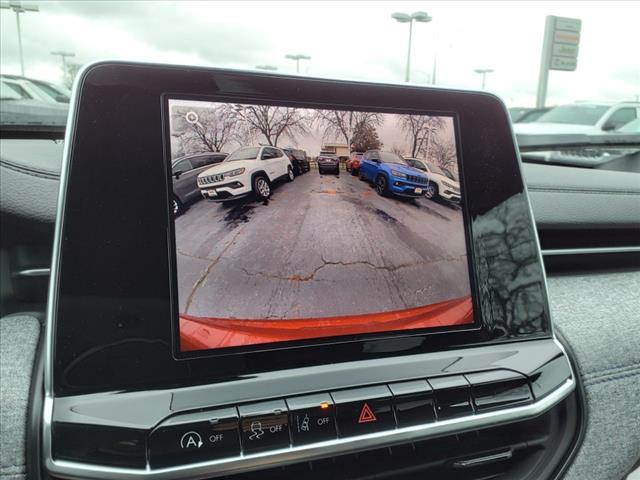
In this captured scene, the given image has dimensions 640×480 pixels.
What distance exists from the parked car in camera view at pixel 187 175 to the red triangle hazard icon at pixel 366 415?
1.57ft

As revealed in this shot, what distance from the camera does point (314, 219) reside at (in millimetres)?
975

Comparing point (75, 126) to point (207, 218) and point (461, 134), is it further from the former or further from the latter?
point (461, 134)

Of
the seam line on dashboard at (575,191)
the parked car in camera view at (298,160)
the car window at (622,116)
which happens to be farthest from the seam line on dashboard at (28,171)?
the car window at (622,116)

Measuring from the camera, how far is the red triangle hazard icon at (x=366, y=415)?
90cm

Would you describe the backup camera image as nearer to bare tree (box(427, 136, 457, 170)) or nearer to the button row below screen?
bare tree (box(427, 136, 457, 170))

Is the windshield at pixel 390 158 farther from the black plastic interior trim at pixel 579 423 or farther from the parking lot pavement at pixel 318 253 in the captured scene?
the black plastic interior trim at pixel 579 423

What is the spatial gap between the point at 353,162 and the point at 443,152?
197mm

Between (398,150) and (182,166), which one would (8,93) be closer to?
(182,166)

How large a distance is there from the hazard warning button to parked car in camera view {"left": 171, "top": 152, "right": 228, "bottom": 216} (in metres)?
0.43

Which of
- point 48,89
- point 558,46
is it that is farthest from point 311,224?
point 558,46

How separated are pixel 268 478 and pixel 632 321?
1026mm

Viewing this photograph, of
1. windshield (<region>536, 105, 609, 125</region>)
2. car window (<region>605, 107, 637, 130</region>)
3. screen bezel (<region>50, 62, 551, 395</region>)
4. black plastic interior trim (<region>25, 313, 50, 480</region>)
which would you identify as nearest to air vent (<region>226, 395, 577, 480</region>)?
screen bezel (<region>50, 62, 551, 395</region>)

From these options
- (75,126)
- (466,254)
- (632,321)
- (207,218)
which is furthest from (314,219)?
(632,321)

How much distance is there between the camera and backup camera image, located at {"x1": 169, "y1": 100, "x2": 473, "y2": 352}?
88 cm
